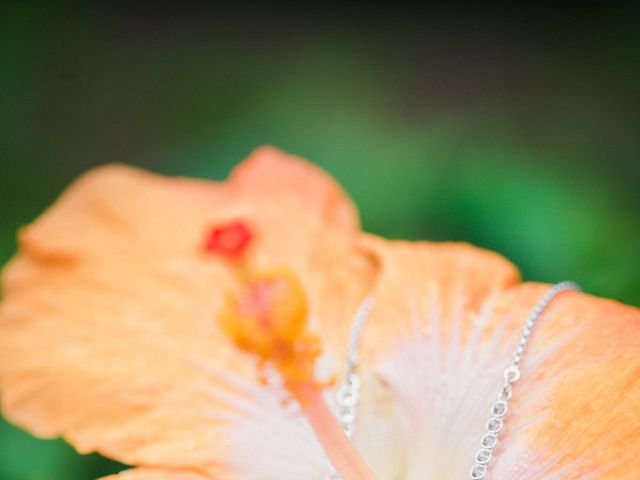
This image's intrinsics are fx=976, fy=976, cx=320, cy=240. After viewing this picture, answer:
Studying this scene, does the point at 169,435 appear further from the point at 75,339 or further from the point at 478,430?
the point at 478,430

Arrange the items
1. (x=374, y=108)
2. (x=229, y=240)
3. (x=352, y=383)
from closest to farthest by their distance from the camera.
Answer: (x=352, y=383) → (x=229, y=240) → (x=374, y=108)

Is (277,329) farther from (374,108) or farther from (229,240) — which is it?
(374,108)

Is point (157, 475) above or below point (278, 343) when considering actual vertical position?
below

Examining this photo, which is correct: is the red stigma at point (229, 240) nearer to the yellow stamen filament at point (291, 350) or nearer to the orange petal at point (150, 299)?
the orange petal at point (150, 299)

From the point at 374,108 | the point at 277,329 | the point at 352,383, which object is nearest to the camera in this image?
the point at 277,329

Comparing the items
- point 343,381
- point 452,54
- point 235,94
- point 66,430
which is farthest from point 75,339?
point 452,54

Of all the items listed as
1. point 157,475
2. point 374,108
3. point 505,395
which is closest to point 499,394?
point 505,395
